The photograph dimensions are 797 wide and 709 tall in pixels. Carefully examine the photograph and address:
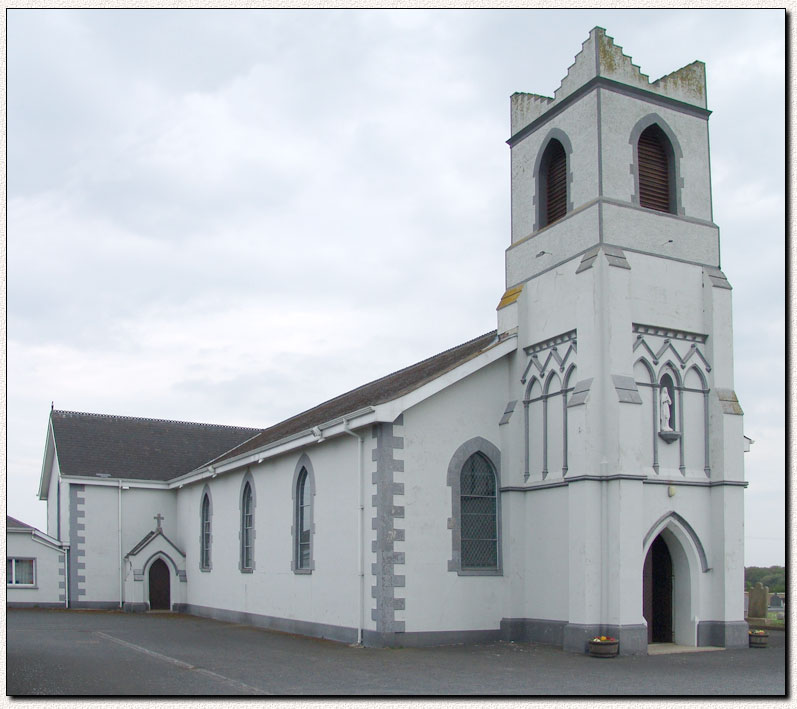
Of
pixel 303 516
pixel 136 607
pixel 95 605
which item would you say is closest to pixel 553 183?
pixel 303 516

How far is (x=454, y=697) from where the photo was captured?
506 inches

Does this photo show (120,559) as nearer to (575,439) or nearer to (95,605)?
(95,605)

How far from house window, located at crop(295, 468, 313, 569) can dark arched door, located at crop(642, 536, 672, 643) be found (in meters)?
7.86

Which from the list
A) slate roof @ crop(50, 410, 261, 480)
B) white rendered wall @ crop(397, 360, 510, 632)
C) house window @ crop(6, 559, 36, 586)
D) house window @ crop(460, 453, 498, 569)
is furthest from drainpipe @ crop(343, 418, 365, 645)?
house window @ crop(6, 559, 36, 586)

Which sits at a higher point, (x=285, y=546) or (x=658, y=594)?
(x=285, y=546)

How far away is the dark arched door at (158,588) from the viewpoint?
3481 centimetres

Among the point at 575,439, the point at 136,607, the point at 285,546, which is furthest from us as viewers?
the point at 136,607

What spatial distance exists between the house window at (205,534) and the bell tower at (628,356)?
14320 mm

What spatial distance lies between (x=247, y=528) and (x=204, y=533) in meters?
4.97

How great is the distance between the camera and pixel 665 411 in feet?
64.5

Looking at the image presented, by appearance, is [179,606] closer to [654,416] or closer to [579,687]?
[654,416]

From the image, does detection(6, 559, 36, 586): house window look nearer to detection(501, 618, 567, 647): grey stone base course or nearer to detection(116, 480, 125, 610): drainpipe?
detection(116, 480, 125, 610): drainpipe

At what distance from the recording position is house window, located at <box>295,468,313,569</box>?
2338 centimetres

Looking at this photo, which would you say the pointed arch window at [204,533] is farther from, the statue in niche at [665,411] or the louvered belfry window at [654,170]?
the louvered belfry window at [654,170]
